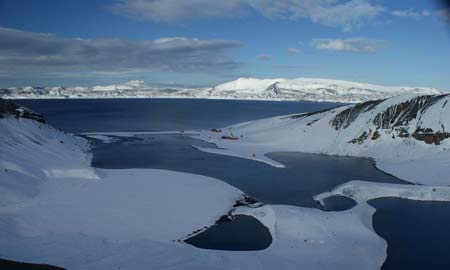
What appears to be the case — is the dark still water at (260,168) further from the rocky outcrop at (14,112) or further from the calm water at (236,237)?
the rocky outcrop at (14,112)

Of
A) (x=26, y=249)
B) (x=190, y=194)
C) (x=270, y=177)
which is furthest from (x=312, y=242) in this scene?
(x=270, y=177)

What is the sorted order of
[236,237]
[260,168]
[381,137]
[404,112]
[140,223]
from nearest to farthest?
[236,237]
[140,223]
[260,168]
[381,137]
[404,112]

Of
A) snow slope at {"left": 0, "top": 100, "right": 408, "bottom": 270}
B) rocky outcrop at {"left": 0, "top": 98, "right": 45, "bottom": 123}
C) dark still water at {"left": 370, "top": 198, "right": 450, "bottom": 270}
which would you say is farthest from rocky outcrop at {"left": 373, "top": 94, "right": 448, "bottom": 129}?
rocky outcrop at {"left": 0, "top": 98, "right": 45, "bottom": 123}

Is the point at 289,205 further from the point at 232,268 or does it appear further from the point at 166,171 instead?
the point at 166,171

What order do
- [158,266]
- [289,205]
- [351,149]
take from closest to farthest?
1. [158,266]
2. [289,205]
3. [351,149]

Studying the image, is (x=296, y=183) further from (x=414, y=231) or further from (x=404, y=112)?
(x=404, y=112)

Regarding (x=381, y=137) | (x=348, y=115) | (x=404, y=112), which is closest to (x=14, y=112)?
(x=348, y=115)

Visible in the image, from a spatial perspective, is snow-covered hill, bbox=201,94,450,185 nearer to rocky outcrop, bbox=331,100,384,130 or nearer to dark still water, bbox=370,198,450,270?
rocky outcrop, bbox=331,100,384,130

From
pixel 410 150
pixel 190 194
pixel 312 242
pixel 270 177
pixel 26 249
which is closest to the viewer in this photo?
pixel 26 249
